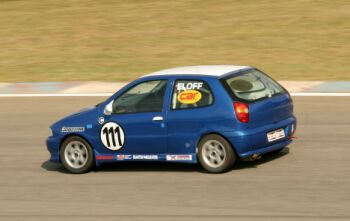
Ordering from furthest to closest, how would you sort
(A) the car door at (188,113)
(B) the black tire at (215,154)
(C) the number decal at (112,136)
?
(C) the number decal at (112,136), (A) the car door at (188,113), (B) the black tire at (215,154)

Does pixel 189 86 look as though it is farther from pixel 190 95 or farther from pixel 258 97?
pixel 258 97

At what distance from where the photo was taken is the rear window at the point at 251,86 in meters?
11.2

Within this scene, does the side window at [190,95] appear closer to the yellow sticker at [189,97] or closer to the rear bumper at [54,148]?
the yellow sticker at [189,97]

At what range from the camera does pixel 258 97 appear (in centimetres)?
1123

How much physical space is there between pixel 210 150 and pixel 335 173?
1.63 m

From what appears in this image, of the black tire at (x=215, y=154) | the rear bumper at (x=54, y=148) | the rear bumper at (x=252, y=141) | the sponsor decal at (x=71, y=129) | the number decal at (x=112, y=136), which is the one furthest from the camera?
the rear bumper at (x=54, y=148)

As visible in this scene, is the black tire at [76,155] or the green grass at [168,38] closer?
the black tire at [76,155]

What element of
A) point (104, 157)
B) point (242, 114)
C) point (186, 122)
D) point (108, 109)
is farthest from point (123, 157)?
point (242, 114)

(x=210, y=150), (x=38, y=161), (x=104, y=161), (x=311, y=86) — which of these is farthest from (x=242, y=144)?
(x=311, y=86)

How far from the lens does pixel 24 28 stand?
2734cm

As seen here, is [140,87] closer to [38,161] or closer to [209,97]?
[209,97]

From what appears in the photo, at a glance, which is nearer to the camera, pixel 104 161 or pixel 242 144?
pixel 242 144

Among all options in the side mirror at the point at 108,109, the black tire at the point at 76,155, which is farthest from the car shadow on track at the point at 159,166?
Answer: the side mirror at the point at 108,109

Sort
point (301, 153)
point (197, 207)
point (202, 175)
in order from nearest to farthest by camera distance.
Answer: point (197, 207) → point (202, 175) → point (301, 153)
